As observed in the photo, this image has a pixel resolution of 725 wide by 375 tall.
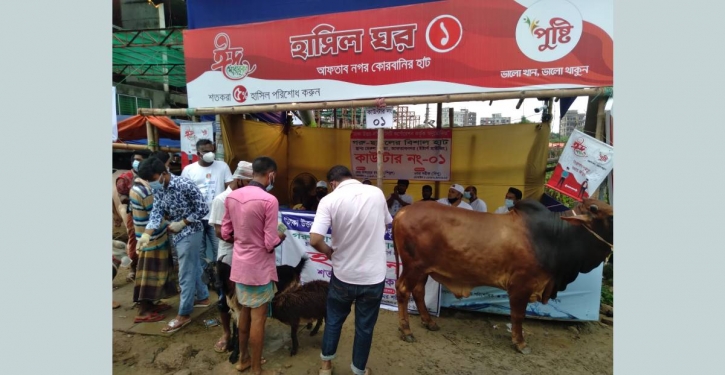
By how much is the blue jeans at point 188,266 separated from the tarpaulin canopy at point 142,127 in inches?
129

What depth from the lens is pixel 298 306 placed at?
3.58m

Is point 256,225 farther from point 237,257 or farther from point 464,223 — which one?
point 464,223

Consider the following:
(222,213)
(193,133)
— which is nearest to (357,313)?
(222,213)

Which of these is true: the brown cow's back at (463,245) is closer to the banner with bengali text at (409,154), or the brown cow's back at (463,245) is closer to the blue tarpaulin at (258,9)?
the blue tarpaulin at (258,9)

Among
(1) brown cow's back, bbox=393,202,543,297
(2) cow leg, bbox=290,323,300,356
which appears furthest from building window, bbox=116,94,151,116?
(1) brown cow's back, bbox=393,202,543,297

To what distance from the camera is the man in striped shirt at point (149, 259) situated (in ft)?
13.9

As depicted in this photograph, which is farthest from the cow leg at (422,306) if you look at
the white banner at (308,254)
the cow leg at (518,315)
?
the cow leg at (518,315)

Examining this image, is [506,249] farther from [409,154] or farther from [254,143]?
[254,143]

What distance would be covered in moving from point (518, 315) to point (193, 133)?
17.1 feet

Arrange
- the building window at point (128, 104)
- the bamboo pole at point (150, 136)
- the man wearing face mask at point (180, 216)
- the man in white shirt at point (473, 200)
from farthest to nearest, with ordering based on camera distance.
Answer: the building window at point (128, 104), the bamboo pole at point (150, 136), the man in white shirt at point (473, 200), the man wearing face mask at point (180, 216)

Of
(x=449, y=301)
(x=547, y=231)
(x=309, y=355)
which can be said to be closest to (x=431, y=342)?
(x=449, y=301)

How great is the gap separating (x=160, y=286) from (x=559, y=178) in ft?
16.3

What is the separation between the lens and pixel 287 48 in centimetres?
522

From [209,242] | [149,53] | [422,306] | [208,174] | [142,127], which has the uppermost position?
[149,53]
